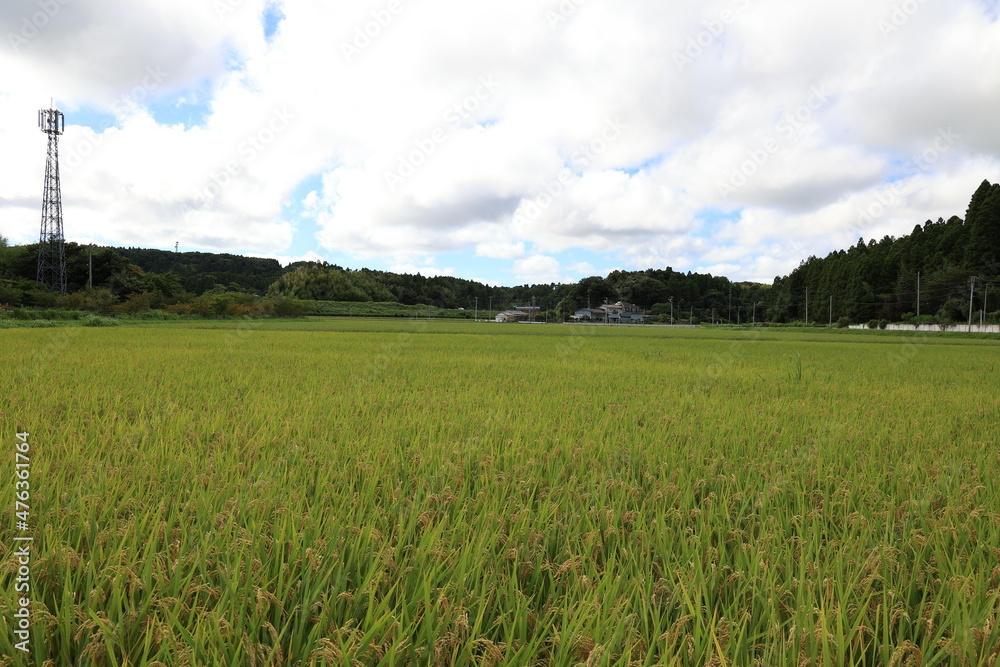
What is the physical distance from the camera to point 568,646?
49.1 inches

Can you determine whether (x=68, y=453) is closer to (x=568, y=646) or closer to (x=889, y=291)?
(x=568, y=646)

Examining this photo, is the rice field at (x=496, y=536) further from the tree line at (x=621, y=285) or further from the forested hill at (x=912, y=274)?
the forested hill at (x=912, y=274)

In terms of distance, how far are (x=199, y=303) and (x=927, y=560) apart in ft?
151

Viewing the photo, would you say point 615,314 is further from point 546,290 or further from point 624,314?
point 546,290

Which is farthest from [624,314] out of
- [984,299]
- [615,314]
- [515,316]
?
[984,299]

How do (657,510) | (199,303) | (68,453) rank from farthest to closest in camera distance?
(199,303) < (68,453) < (657,510)

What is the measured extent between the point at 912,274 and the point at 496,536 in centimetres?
9050

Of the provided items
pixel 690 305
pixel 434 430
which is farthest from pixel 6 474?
pixel 690 305

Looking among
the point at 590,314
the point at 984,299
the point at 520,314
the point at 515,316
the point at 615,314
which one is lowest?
the point at 515,316

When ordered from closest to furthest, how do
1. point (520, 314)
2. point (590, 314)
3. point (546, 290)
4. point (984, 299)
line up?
point (984, 299) → point (590, 314) → point (520, 314) → point (546, 290)

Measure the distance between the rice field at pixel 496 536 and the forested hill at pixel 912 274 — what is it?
71.1 m

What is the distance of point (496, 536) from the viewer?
1872 mm

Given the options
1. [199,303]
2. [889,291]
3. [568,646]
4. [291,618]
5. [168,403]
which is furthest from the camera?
[889,291]

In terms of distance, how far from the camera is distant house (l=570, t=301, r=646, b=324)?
4454 inches
